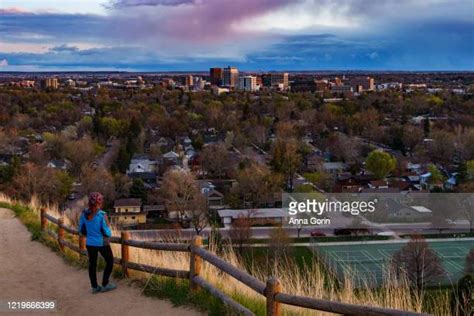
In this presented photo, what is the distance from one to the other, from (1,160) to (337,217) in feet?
79.6

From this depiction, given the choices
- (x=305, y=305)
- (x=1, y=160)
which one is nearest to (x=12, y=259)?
(x=305, y=305)

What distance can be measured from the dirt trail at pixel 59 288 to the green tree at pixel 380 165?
2848cm

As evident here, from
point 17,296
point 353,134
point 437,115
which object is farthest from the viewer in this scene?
point 437,115

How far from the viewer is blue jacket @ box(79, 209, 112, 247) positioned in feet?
19.9

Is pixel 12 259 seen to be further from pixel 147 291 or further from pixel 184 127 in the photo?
pixel 184 127

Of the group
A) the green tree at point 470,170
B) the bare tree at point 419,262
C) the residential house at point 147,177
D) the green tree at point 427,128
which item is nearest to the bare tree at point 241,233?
the bare tree at point 419,262

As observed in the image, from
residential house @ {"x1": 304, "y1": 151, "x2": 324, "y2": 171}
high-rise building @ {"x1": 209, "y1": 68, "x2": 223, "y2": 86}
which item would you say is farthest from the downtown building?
residential house @ {"x1": 304, "y1": 151, "x2": 324, "y2": 171}

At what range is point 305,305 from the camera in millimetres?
4184

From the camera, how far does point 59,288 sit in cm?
670

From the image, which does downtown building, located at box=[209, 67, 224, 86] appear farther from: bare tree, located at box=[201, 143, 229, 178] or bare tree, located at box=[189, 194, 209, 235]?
bare tree, located at box=[189, 194, 209, 235]

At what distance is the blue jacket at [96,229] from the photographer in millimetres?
6055

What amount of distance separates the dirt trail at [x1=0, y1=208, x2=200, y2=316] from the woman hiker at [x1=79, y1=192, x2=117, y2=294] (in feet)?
0.47

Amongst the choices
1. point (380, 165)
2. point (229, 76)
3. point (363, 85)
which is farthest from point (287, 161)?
point (229, 76)

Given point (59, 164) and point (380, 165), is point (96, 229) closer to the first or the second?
point (380, 165)
